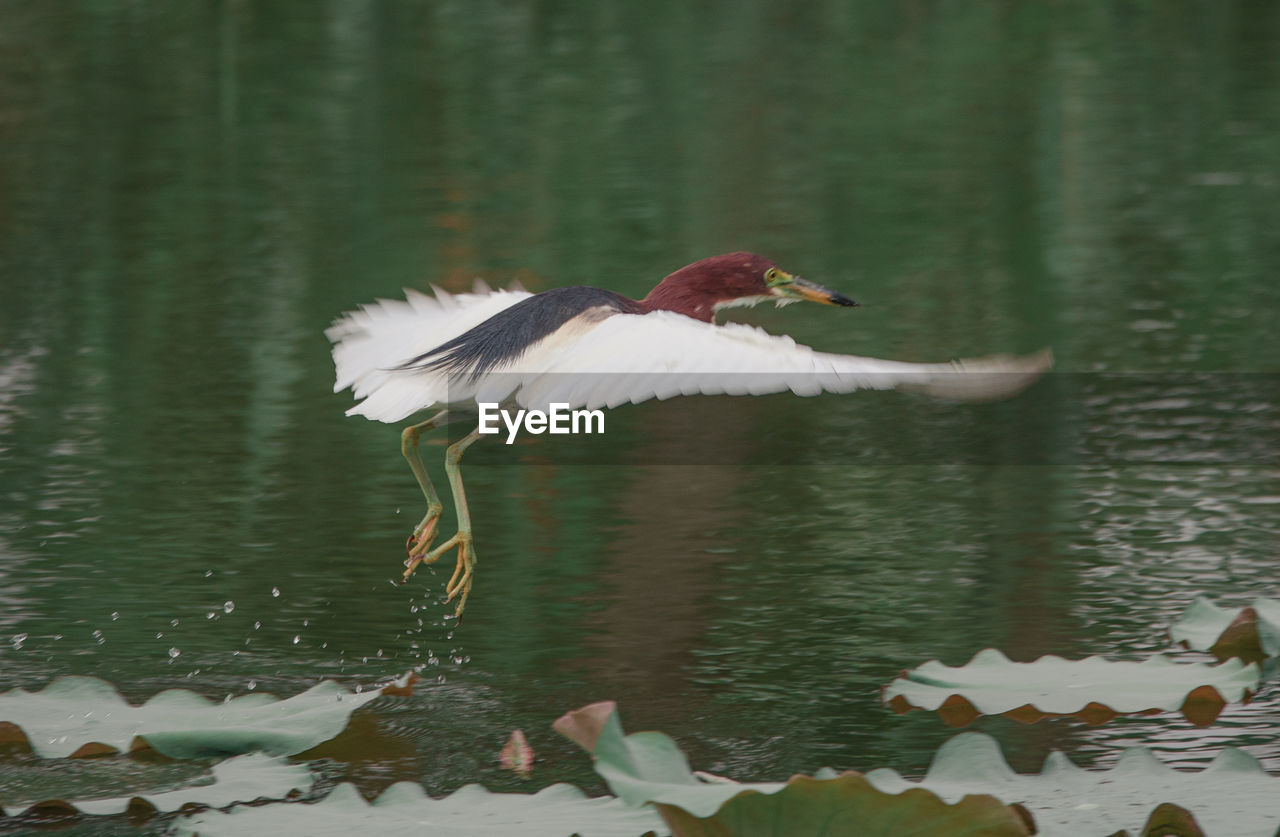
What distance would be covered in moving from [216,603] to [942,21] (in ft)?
43.7

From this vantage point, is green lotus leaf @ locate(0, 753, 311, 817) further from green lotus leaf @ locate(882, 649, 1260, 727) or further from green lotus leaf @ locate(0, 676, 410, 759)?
green lotus leaf @ locate(882, 649, 1260, 727)

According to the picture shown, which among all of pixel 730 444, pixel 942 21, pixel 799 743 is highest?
pixel 942 21

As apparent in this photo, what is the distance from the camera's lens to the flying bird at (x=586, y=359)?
3.44 metres

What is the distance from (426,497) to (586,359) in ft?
2.63

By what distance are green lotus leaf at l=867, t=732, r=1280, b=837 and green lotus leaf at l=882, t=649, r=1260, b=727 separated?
410 millimetres

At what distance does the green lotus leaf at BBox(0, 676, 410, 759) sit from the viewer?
3.46 metres

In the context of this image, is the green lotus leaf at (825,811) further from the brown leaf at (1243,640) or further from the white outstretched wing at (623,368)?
the brown leaf at (1243,640)

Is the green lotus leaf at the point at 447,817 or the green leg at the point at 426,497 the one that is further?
the green leg at the point at 426,497

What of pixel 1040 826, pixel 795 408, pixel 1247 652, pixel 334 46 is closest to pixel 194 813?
pixel 1040 826

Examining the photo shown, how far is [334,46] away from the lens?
1694cm

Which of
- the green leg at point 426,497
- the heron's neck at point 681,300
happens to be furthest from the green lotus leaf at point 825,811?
the heron's neck at point 681,300

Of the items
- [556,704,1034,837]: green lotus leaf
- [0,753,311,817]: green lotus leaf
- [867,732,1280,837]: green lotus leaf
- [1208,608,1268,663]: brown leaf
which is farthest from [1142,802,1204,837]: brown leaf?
[0,753,311,817]: green lotus leaf

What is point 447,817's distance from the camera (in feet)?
9.64

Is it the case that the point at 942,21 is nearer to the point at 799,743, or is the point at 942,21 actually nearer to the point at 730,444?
the point at 730,444
